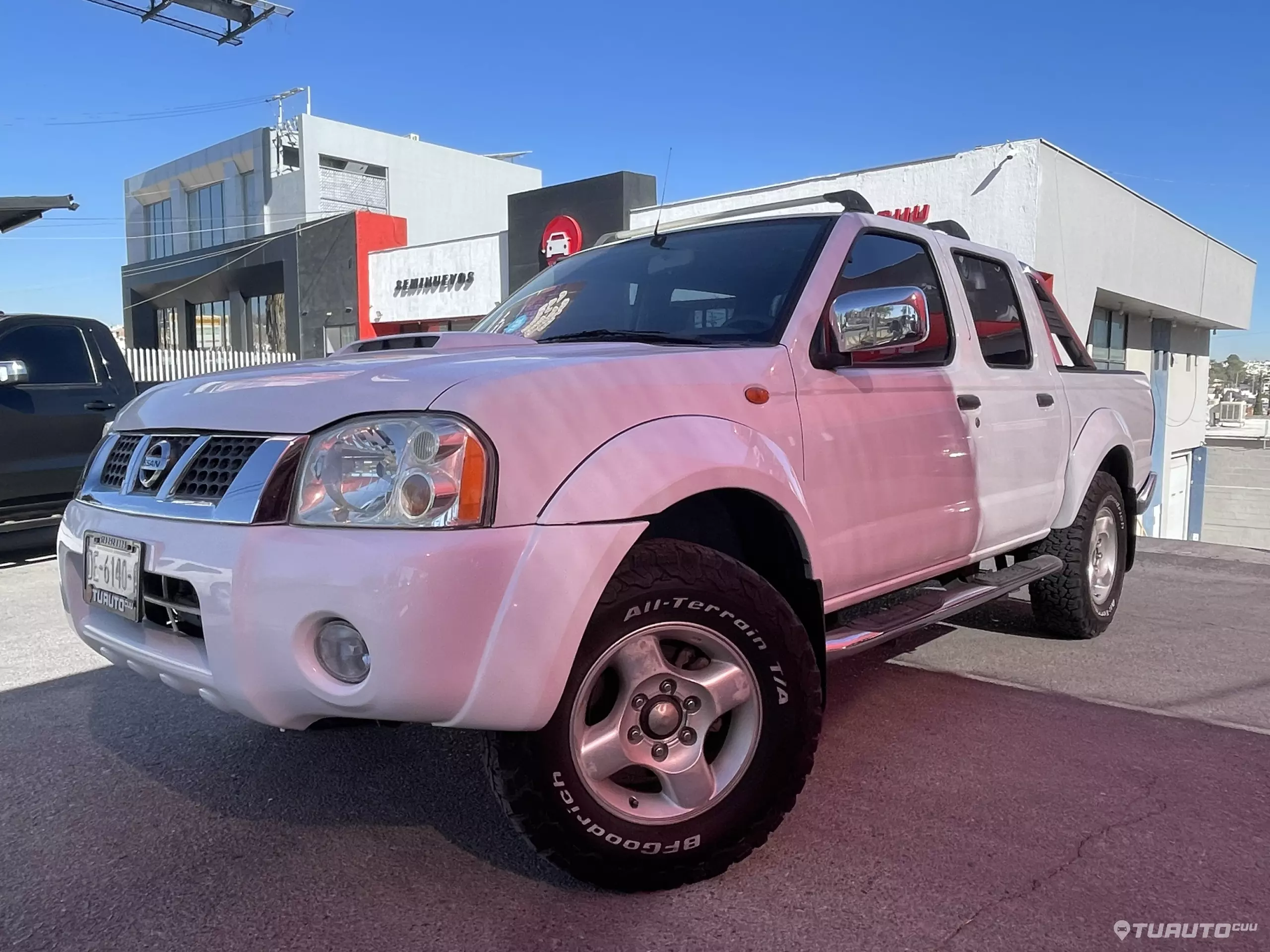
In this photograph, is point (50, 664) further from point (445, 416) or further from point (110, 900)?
point (445, 416)

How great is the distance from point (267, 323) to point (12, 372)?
27.5 meters

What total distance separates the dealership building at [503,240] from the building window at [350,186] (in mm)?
60

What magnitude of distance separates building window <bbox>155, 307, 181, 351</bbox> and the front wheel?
4052cm

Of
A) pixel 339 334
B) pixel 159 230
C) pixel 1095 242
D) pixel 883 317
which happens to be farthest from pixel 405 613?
pixel 159 230

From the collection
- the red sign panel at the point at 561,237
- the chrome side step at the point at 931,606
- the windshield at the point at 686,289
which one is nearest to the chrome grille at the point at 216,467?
the windshield at the point at 686,289

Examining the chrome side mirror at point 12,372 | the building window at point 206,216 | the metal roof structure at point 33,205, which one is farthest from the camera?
the building window at point 206,216

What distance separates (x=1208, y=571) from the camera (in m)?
7.17

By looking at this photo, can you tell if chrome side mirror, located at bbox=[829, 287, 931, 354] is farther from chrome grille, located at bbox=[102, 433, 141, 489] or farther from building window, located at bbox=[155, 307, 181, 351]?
building window, located at bbox=[155, 307, 181, 351]

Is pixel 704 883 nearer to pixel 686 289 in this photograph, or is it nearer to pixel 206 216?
pixel 686 289

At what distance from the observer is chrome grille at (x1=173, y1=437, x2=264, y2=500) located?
7.34ft

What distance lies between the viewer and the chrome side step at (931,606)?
114 inches

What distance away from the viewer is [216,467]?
229cm

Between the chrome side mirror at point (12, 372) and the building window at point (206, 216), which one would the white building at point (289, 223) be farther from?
the chrome side mirror at point (12, 372)

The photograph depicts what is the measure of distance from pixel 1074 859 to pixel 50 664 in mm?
4308
